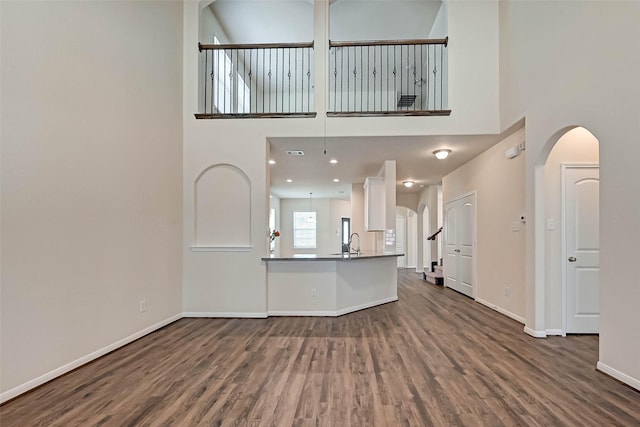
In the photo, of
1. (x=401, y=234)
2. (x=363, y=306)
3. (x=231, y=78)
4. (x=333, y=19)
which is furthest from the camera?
(x=401, y=234)

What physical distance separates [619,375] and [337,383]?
224cm

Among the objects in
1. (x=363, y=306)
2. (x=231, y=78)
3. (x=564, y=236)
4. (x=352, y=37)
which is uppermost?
(x=352, y=37)

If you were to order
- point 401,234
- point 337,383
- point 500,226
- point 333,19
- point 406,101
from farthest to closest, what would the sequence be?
point 401,234
point 406,101
point 333,19
point 500,226
point 337,383

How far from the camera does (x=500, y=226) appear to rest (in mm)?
4816

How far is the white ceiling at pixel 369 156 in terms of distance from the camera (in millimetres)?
4633

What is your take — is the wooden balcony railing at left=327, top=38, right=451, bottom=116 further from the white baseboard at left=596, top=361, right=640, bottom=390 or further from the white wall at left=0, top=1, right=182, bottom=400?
the white baseboard at left=596, top=361, right=640, bottom=390

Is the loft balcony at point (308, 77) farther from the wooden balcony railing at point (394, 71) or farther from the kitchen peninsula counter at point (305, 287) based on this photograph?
the kitchen peninsula counter at point (305, 287)

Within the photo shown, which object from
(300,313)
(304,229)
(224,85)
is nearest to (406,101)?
(224,85)

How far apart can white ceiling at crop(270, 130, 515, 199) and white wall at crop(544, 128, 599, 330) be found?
738mm

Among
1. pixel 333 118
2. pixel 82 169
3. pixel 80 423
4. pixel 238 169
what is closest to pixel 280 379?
pixel 80 423

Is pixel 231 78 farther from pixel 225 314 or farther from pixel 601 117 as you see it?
pixel 601 117

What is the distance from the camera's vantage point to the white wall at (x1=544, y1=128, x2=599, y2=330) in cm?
368

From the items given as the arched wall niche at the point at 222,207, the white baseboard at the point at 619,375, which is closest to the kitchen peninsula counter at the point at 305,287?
the arched wall niche at the point at 222,207

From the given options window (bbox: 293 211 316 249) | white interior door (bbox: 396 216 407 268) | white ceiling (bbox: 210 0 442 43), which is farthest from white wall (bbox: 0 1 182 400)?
white interior door (bbox: 396 216 407 268)
